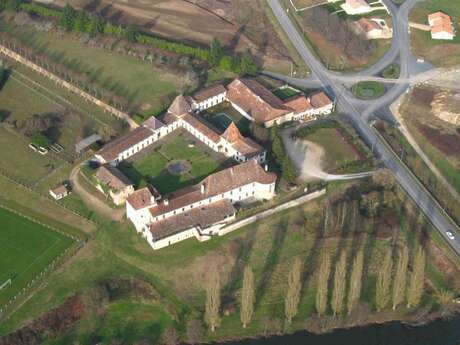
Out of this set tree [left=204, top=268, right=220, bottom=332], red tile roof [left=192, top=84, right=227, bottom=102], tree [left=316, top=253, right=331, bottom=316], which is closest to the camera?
tree [left=204, top=268, right=220, bottom=332]

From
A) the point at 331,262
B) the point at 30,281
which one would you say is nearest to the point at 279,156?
the point at 331,262

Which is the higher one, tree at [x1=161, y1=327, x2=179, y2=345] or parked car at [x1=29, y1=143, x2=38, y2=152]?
parked car at [x1=29, y1=143, x2=38, y2=152]

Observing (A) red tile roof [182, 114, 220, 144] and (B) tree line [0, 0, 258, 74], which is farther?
(B) tree line [0, 0, 258, 74]

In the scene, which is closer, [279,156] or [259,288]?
[259,288]

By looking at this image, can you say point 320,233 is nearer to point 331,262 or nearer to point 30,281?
point 331,262

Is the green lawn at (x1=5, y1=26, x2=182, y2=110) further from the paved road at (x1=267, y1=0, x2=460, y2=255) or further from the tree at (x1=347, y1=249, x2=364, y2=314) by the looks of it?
the tree at (x1=347, y1=249, x2=364, y2=314)

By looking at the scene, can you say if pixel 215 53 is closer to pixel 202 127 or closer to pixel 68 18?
pixel 202 127

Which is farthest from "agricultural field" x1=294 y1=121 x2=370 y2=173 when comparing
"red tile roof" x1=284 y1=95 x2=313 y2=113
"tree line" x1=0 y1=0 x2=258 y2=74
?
"tree line" x1=0 y1=0 x2=258 y2=74

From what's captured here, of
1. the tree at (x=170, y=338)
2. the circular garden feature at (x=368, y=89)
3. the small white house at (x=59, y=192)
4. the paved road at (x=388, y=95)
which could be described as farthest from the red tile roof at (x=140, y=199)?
the circular garden feature at (x=368, y=89)
